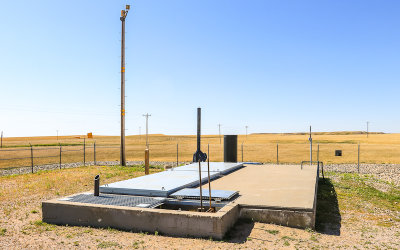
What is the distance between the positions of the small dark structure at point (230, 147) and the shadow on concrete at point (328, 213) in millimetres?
5340

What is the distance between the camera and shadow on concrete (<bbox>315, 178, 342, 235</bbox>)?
7395 millimetres

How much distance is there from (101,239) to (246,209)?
3170 millimetres

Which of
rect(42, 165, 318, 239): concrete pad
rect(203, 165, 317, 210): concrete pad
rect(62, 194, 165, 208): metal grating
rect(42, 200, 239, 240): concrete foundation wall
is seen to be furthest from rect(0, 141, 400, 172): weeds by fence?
rect(42, 165, 318, 239): concrete pad

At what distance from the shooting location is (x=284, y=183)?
10438 millimetres

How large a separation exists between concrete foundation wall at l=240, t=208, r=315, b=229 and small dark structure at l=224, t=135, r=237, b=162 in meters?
9.98

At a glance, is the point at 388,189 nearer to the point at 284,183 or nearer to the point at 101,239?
the point at 284,183

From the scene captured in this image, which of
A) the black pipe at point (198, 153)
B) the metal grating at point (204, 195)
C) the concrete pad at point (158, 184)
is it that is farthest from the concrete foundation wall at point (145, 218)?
the black pipe at point (198, 153)

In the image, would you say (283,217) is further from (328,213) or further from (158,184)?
(158,184)

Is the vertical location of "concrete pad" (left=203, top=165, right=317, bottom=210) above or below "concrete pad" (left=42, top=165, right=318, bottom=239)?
above

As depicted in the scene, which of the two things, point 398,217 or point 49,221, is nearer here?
point 49,221

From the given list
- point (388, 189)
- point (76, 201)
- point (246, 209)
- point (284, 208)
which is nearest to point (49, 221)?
point (76, 201)

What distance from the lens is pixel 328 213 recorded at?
8.90 meters

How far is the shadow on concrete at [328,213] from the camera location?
7.39 m

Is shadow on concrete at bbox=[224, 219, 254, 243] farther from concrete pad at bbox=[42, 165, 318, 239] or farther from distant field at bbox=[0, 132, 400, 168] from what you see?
distant field at bbox=[0, 132, 400, 168]
